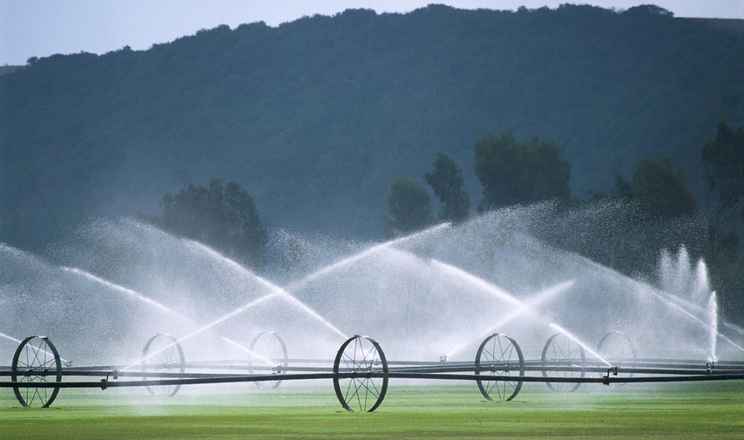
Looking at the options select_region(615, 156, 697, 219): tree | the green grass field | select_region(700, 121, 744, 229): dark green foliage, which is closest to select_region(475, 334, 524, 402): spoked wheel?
the green grass field

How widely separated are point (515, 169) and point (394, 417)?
80.5 metres

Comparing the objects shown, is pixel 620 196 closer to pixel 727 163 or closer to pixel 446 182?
pixel 727 163

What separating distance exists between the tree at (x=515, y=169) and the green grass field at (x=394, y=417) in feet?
222

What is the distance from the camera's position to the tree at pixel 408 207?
10312 centimetres

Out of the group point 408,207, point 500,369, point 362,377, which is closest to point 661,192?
point 408,207

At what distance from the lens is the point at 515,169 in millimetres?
97812

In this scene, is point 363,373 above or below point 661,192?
below

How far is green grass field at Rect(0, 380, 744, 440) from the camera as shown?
1554 centimetres

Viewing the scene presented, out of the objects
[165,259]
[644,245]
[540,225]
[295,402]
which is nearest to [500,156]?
[540,225]

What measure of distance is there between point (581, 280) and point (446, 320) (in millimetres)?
16079

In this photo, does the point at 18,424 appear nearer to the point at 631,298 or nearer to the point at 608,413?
the point at 608,413

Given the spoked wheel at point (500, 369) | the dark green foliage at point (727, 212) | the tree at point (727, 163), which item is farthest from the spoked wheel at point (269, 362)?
the tree at point (727, 163)

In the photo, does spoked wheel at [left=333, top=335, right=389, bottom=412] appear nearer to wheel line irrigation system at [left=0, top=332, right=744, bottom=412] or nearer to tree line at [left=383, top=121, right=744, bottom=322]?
wheel line irrigation system at [left=0, top=332, right=744, bottom=412]

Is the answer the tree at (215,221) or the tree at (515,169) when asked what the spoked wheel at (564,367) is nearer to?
the tree at (515,169)
